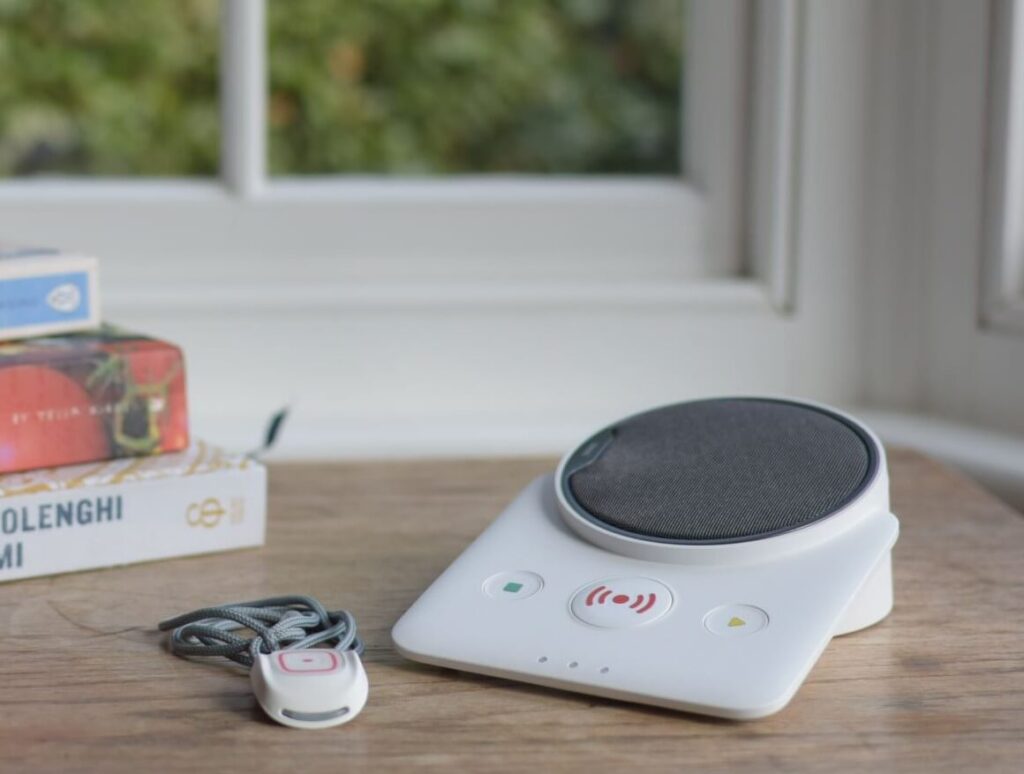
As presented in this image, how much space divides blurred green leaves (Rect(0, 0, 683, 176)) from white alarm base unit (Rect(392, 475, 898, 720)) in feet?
7.07

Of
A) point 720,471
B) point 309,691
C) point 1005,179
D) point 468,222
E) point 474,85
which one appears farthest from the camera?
point 474,85

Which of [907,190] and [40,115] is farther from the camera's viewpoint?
[40,115]

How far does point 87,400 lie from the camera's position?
0.73m

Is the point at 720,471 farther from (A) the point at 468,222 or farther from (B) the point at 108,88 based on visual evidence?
(B) the point at 108,88

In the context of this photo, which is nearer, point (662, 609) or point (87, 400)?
point (662, 609)

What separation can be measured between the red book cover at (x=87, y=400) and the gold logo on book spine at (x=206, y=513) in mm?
47

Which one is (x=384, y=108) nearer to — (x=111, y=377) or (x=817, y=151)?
(x=817, y=151)

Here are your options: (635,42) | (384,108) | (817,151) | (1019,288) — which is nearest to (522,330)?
(817,151)

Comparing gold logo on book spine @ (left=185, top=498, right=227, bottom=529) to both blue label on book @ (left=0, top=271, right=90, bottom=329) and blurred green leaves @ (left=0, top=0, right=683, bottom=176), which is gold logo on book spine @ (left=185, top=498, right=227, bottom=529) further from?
blurred green leaves @ (left=0, top=0, right=683, bottom=176)

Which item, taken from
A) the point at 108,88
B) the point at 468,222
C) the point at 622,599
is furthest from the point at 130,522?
the point at 108,88

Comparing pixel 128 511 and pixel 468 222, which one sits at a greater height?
pixel 468 222

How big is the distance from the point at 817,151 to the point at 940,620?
19.7 inches

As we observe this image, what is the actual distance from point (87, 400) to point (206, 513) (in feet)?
0.28

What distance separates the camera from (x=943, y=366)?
105 centimetres
